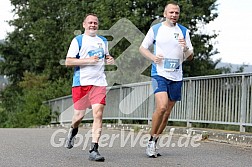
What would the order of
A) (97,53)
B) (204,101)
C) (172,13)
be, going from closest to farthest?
1. (97,53)
2. (172,13)
3. (204,101)

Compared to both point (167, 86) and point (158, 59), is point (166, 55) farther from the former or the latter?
point (167, 86)

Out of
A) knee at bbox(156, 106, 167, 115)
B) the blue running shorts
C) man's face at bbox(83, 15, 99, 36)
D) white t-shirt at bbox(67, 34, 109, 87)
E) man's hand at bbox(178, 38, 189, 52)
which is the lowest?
knee at bbox(156, 106, 167, 115)

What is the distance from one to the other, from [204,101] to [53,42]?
32.4 m

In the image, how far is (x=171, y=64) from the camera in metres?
8.20

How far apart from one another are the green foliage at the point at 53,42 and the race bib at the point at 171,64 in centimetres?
1416

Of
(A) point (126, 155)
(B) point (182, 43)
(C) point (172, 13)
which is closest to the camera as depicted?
(B) point (182, 43)

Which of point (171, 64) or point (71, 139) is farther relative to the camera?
point (71, 139)

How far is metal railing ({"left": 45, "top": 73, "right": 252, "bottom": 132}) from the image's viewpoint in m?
Answer: 11.1

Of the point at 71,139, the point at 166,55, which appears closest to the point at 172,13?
the point at 166,55

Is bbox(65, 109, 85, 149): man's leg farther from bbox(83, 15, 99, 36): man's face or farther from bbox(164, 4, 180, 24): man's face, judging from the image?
bbox(164, 4, 180, 24): man's face

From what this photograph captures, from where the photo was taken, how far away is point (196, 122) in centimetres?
1320

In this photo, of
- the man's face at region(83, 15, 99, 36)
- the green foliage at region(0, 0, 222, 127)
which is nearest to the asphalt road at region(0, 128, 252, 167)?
the man's face at region(83, 15, 99, 36)

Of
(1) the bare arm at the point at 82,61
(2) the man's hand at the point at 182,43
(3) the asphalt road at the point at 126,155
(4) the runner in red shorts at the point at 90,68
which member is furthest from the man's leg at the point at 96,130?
(2) the man's hand at the point at 182,43

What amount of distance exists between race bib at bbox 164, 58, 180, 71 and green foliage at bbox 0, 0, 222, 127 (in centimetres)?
1416
